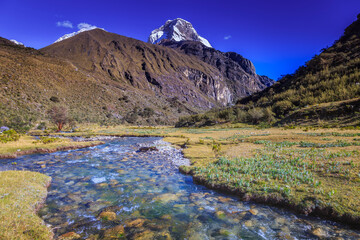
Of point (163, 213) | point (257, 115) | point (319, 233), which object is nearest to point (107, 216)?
point (163, 213)

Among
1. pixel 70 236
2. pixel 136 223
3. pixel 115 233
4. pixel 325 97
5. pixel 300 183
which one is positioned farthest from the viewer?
pixel 325 97

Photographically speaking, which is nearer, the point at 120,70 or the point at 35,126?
the point at 35,126

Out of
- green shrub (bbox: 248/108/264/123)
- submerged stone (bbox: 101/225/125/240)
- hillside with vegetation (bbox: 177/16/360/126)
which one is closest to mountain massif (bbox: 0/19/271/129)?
submerged stone (bbox: 101/225/125/240)

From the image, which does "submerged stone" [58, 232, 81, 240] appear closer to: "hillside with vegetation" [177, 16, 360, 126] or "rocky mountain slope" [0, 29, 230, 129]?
"hillside with vegetation" [177, 16, 360, 126]

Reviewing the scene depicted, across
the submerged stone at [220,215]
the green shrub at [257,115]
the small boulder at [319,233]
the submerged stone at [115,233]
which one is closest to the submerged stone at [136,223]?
the submerged stone at [115,233]

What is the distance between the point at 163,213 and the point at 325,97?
4106cm

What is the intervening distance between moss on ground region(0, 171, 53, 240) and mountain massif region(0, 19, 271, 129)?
37.8 meters

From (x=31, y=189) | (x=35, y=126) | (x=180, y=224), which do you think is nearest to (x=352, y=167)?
(x=180, y=224)

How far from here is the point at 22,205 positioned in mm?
5555

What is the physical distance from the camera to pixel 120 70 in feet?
446

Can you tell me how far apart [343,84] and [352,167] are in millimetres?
36740

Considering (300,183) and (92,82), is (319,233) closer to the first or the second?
(300,183)

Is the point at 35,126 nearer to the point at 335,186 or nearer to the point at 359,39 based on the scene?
the point at 335,186

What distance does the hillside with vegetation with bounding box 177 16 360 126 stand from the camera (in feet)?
90.2
